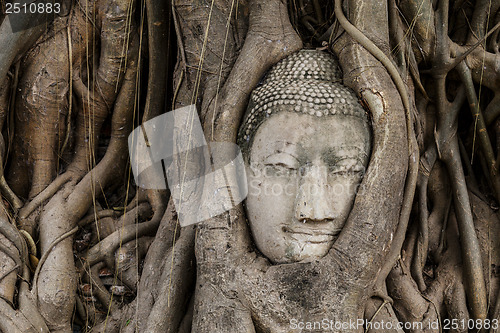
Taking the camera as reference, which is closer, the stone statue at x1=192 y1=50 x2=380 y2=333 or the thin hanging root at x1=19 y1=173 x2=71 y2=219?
the stone statue at x1=192 y1=50 x2=380 y2=333

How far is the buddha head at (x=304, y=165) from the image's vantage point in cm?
243

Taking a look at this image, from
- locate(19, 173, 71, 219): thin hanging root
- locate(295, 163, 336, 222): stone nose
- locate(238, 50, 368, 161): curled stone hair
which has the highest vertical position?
locate(238, 50, 368, 161): curled stone hair

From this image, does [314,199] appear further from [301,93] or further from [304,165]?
[301,93]

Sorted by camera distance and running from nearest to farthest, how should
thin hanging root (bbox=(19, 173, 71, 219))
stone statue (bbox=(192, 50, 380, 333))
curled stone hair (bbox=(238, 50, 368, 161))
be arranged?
stone statue (bbox=(192, 50, 380, 333)), curled stone hair (bbox=(238, 50, 368, 161)), thin hanging root (bbox=(19, 173, 71, 219))

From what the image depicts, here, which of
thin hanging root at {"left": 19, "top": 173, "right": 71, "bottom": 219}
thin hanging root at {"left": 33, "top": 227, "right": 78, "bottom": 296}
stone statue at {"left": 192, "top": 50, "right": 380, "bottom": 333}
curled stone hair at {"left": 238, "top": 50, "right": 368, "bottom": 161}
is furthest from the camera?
thin hanging root at {"left": 19, "top": 173, "right": 71, "bottom": 219}

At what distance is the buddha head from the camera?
7.97ft

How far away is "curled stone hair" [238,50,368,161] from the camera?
2473 millimetres

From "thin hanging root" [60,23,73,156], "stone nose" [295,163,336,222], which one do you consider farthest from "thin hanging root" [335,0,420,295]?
"thin hanging root" [60,23,73,156]

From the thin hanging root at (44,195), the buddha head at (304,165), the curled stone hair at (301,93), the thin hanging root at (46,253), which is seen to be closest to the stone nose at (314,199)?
the buddha head at (304,165)

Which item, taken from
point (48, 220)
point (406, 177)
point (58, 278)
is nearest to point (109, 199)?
point (48, 220)

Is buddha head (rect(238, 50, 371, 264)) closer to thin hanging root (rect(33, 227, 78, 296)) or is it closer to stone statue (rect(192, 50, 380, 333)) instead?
stone statue (rect(192, 50, 380, 333))

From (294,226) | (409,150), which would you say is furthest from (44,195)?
(409,150)

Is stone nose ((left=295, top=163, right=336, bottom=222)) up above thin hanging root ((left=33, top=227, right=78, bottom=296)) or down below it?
above

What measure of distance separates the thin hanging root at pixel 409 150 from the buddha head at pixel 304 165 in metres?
0.19
